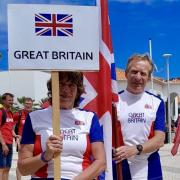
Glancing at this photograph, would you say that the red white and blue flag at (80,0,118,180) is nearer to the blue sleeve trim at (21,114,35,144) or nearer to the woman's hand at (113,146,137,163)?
the woman's hand at (113,146,137,163)

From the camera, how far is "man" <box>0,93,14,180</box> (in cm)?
880

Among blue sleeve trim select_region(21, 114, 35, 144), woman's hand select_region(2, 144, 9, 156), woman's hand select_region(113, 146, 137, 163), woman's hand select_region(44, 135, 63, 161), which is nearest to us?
woman's hand select_region(44, 135, 63, 161)

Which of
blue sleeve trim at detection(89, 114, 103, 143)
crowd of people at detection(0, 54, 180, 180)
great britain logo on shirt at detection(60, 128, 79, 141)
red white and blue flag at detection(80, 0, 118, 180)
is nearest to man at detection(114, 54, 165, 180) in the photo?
crowd of people at detection(0, 54, 180, 180)

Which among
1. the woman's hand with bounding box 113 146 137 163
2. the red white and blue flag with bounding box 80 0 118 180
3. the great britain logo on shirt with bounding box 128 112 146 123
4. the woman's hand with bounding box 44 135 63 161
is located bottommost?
the woman's hand with bounding box 113 146 137 163

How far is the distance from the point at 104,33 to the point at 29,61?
1.27 metres

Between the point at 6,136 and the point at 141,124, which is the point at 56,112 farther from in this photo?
the point at 6,136

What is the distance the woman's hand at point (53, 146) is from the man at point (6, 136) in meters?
5.68

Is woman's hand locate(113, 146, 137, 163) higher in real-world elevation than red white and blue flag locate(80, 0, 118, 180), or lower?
lower

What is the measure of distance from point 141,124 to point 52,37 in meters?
1.21

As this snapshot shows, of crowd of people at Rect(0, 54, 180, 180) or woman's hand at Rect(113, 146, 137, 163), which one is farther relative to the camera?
woman's hand at Rect(113, 146, 137, 163)

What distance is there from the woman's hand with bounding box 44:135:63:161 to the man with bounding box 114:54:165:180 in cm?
102

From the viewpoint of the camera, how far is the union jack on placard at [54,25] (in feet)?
10.7

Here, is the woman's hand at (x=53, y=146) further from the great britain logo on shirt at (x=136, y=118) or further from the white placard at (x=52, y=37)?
the great britain logo on shirt at (x=136, y=118)

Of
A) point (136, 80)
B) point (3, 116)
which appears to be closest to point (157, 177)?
point (136, 80)
